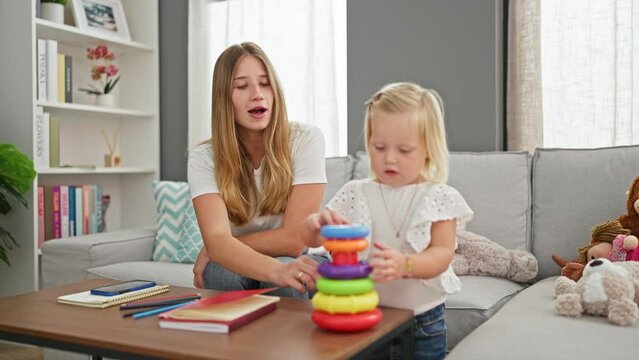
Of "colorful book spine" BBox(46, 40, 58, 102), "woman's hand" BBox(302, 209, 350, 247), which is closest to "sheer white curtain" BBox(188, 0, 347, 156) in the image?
"colorful book spine" BBox(46, 40, 58, 102)

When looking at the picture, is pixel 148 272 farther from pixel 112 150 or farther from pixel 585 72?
pixel 585 72

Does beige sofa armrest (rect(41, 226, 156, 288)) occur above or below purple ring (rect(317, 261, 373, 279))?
below

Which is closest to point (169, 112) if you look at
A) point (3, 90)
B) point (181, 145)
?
point (181, 145)

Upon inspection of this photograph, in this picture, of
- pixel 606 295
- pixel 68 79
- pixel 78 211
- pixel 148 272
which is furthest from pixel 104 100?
pixel 606 295

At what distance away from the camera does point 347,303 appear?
3.76 ft

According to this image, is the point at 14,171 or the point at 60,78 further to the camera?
the point at 60,78

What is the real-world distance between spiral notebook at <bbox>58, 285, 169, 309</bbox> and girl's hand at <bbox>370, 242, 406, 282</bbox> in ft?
2.20

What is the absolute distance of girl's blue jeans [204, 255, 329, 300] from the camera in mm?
1784

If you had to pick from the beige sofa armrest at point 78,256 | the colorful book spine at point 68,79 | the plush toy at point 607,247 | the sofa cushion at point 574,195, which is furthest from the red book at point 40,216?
the plush toy at point 607,247

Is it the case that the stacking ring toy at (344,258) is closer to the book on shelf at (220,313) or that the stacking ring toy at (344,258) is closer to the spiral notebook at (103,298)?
the book on shelf at (220,313)

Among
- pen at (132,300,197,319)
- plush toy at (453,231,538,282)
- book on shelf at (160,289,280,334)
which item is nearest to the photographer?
book on shelf at (160,289,280,334)

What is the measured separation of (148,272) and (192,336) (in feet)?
4.91

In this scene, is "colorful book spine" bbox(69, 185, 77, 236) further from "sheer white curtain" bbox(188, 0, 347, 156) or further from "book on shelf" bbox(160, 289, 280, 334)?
"book on shelf" bbox(160, 289, 280, 334)

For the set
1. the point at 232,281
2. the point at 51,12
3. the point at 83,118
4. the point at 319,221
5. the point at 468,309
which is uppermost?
the point at 51,12
